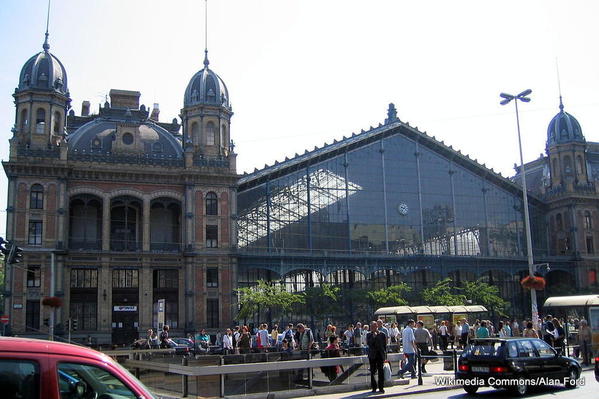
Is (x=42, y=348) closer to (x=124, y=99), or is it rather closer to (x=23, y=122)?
(x=23, y=122)

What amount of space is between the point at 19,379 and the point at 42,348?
306mm

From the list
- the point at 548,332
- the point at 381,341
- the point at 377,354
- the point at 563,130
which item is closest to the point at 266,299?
the point at 548,332

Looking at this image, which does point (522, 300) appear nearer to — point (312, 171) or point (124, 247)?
point (312, 171)

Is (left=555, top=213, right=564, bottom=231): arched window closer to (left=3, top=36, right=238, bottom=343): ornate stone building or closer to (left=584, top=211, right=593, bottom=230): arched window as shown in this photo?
(left=584, top=211, right=593, bottom=230): arched window

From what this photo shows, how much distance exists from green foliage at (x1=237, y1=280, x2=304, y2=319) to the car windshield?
31904 mm

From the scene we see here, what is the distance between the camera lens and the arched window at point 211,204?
2077 inches

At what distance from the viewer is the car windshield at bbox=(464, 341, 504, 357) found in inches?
699

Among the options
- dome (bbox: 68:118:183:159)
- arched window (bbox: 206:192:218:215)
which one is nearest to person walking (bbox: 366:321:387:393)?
arched window (bbox: 206:192:218:215)

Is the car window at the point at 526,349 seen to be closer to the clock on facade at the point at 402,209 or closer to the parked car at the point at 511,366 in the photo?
the parked car at the point at 511,366

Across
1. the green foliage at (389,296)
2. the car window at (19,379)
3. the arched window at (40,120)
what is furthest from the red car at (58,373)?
the green foliage at (389,296)

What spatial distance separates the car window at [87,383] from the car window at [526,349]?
1443 centimetres

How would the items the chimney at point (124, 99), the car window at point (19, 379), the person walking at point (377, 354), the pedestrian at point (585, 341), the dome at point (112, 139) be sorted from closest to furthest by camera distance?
the car window at point (19, 379), the person walking at point (377, 354), the pedestrian at point (585, 341), the dome at point (112, 139), the chimney at point (124, 99)

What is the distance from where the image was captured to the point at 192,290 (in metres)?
50.2

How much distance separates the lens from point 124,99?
197 feet
